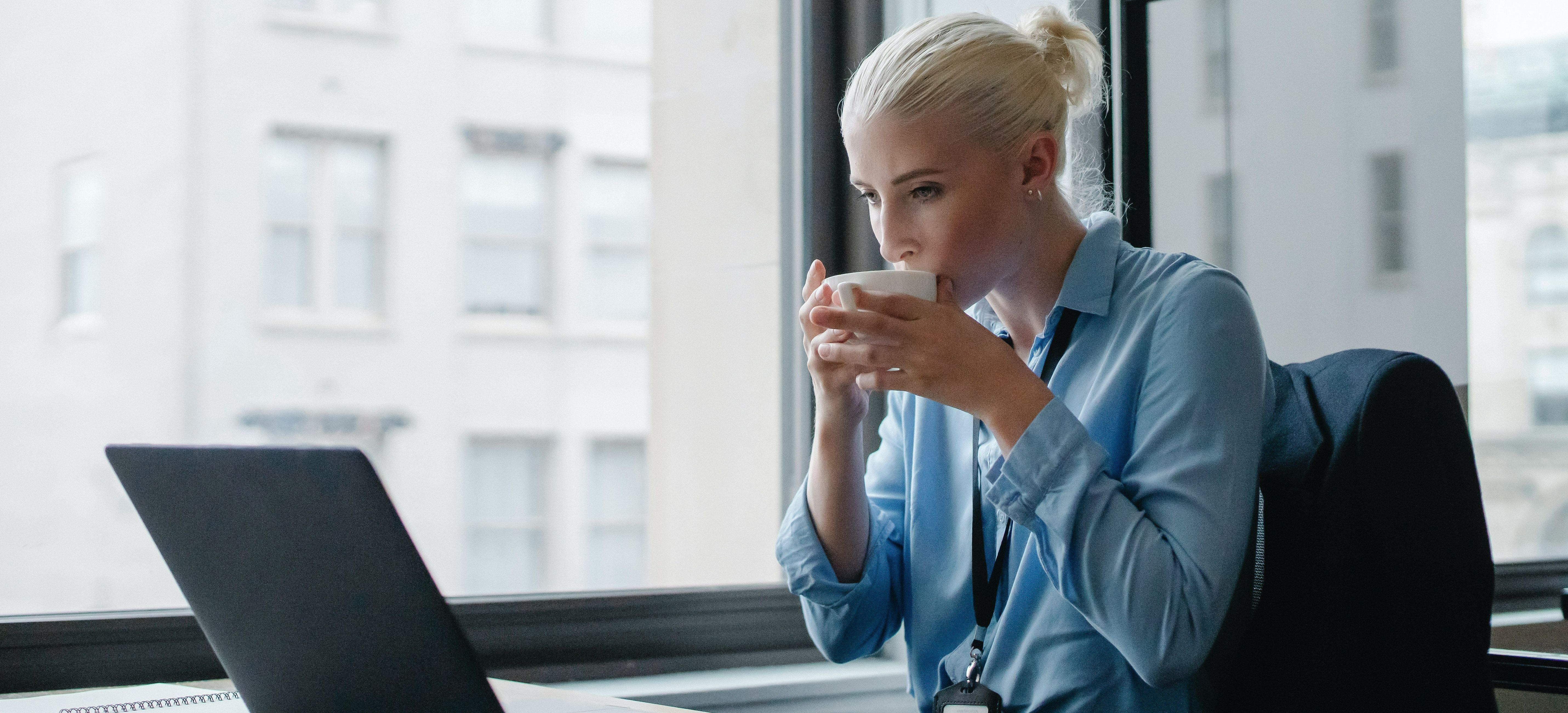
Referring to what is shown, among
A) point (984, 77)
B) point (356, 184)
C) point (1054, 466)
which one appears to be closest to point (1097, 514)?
point (1054, 466)

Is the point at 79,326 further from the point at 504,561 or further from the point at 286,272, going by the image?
the point at 504,561

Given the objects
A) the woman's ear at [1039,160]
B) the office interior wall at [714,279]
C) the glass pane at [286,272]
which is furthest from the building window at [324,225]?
the woman's ear at [1039,160]

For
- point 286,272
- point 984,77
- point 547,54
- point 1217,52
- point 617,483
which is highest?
point 547,54

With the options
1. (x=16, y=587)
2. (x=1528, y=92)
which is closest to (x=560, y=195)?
(x=16, y=587)

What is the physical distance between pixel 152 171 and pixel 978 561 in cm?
134

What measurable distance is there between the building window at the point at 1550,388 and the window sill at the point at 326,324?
2.16 meters

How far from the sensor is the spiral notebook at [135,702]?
1.00 metres

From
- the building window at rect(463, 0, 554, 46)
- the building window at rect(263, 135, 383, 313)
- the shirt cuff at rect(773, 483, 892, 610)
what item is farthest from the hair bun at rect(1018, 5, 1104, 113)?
the building window at rect(263, 135, 383, 313)

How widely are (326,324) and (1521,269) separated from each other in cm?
217

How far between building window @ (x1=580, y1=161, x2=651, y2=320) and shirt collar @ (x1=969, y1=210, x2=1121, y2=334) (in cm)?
102

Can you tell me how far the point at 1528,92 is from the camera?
2.33m

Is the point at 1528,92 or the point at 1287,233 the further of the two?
the point at 1528,92

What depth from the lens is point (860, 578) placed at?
1216mm

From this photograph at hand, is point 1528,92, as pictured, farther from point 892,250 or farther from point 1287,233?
point 892,250
